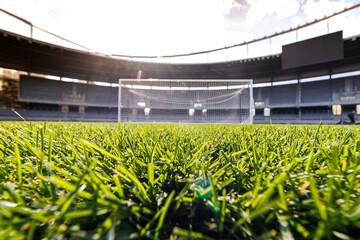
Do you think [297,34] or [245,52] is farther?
[245,52]

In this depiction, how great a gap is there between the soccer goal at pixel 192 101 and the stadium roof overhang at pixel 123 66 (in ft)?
7.62

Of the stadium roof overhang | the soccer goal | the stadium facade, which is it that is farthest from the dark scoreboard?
the soccer goal

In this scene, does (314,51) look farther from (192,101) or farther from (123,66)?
(123,66)

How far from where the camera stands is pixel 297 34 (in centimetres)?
1419

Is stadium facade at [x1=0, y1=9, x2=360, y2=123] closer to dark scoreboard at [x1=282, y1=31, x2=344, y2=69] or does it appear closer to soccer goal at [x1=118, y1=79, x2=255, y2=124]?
dark scoreboard at [x1=282, y1=31, x2=344, y2=69]

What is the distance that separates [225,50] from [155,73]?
836cm

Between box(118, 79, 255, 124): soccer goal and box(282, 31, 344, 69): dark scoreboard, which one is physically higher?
box(282, 31, 344, 69): dark scoreboard

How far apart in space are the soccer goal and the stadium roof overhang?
7.62 feet

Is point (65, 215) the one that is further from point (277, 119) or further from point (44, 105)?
point (44, 105)

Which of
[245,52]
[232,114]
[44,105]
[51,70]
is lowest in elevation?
[232,114]

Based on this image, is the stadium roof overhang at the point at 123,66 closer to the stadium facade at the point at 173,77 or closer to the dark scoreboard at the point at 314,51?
the stadium facade at the point at 173,77

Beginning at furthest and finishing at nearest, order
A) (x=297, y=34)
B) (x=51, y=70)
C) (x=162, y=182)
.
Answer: (x=51, y=70), (x=297, y=34), (x=162, y=182)

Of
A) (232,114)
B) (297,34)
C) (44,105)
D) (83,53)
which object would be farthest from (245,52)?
(44,105)

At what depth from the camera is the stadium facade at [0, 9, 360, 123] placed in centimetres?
1259
